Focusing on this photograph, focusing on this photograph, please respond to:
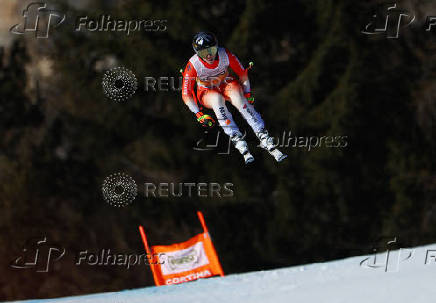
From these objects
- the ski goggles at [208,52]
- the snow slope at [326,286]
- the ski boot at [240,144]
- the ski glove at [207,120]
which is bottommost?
the snow slope at [326,286]

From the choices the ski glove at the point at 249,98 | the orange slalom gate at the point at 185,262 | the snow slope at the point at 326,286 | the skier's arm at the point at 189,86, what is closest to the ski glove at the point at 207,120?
the skier's arm at the point at 189,86

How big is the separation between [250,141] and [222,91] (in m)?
11.0

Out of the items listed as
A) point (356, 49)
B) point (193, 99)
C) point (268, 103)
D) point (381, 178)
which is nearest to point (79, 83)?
point (268, 103)

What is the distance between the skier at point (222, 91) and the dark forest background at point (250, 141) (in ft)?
38.0

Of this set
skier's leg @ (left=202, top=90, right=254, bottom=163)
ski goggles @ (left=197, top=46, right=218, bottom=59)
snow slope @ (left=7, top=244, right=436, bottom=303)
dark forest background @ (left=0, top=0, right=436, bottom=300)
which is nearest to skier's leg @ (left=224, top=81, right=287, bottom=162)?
skier's leg @ (left=202, top=90, right=254, bottom=163)

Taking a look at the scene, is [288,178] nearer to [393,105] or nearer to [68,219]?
[393,105]

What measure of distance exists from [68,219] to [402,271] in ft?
69.4

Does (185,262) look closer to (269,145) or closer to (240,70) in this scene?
(269,145)

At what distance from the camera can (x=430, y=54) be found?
24.4 m

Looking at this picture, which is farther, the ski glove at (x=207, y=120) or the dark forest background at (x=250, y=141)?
the dark forest background at (x=250, y=141)

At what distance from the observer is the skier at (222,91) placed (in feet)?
28.7

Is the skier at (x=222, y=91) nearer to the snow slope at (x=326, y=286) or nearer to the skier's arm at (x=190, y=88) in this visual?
the skier's arm at (x=190, y=88)

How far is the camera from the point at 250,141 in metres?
20.0

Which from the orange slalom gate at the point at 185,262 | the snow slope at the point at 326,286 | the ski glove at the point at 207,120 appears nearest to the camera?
the ski glove at the point at 207,120
